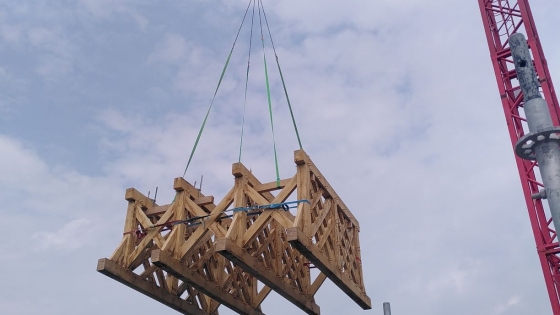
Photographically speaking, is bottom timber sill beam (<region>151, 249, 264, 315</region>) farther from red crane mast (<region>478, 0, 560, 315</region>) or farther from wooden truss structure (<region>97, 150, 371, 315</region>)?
red crane mast (<region>478, 0, 560, 315</region>)

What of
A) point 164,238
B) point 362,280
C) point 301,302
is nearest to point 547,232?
point 362,280

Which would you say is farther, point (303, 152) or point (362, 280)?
point (362, 280)

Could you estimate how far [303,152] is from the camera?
36.1ft

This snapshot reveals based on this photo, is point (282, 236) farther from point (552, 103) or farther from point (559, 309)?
point (552, 103)

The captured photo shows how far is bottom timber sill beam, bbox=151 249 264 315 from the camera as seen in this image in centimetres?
1064

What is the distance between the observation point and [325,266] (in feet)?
34.8

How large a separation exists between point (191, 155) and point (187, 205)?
5.94 ft

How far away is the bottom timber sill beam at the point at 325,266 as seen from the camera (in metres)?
9.40

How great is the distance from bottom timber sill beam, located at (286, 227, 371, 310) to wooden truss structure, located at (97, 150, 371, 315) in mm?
21

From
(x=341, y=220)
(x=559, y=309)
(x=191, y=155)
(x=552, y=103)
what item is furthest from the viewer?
(x=552, y=103)

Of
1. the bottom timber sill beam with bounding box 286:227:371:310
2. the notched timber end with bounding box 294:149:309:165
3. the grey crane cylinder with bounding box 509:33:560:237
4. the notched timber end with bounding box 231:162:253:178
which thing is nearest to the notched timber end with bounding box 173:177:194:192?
the notched timber end with bounding box 231:162:253:178

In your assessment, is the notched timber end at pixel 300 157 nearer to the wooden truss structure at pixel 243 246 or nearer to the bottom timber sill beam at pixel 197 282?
the wooden truss structure at pixel 243 246

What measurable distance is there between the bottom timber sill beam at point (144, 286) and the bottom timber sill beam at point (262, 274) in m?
2.44

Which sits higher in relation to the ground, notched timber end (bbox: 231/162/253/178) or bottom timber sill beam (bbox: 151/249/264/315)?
notched timber end (bbox: 231/162/253/178)
